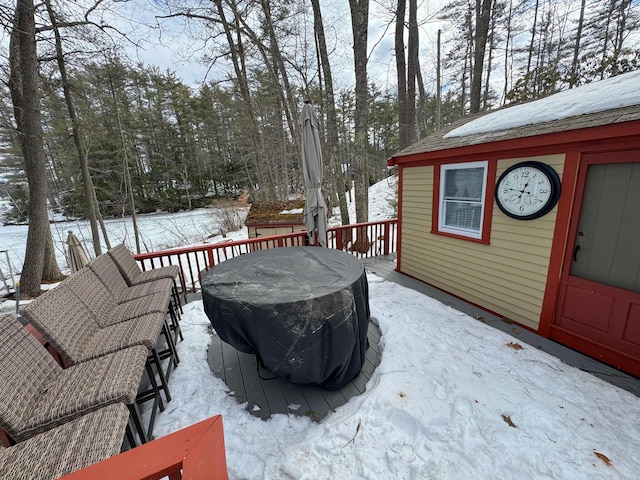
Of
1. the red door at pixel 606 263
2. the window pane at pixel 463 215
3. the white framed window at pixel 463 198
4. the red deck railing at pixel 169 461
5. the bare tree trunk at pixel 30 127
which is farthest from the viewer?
the bare tree trunk at pixel 30 127

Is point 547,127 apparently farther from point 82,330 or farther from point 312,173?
point 82,330

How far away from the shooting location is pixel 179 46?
25.1 ft

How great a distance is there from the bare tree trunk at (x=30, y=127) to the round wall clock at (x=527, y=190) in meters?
8.14

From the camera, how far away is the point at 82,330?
1.98 metres

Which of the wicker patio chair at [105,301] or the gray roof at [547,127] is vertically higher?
the gray roof at [547,127]

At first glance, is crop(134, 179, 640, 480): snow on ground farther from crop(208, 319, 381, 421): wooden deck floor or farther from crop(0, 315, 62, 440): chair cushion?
crop(0, 315, 62, 440): chair cushion

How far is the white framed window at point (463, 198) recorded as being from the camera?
3.31 meters

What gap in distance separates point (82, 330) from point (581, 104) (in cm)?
472

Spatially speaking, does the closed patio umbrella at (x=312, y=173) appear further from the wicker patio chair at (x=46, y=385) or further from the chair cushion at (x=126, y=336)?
the wicker patio chair at (x=46, y=385)

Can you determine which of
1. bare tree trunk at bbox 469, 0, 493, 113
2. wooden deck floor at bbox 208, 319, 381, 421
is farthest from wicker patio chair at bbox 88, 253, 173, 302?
bare tree trunk at bbox 469, 0, 493, 113

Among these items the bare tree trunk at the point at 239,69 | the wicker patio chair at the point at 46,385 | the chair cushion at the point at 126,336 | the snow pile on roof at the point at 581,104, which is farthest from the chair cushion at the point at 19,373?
the bare tree trunk at the point at 239,69

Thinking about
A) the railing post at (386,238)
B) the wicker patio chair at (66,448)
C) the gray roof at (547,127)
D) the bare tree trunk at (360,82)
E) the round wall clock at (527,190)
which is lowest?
the railing post at (386,238)

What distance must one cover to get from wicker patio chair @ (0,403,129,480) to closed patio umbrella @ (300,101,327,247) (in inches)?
120

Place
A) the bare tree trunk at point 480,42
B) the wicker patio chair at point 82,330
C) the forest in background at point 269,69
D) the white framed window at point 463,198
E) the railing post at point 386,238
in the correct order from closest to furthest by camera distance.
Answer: the wicker patio chair at point 82,330, the white framed window at point 463,198, the railing post at point 386,238, the forest in background at point 269,69, the bare tree trunk at point 480,42
